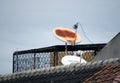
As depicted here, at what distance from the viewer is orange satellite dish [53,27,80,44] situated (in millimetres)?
20328

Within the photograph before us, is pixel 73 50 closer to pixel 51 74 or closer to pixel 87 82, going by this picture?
pixel 51 74

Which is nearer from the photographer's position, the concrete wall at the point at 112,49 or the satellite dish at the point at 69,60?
the concrete wall at the point at 112,49

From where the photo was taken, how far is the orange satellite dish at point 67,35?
800 inches

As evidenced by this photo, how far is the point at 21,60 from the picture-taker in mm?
22641

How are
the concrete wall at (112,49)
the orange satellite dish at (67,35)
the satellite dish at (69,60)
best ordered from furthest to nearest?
the orange satellite dish at (67,35) → the satellite dish at (69,60) → the concrete wall at (112,49)

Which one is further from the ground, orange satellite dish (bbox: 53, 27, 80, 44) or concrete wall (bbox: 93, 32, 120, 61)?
orange satellite dish (bbox: 53, 27, 80, 44)

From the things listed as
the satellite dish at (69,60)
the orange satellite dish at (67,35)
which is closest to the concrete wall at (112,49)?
the satellite dish at (69,60)

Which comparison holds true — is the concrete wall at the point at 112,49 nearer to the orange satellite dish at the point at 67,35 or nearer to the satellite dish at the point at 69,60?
the satellite dish at the point at 69,60

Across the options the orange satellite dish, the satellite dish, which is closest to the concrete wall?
the satellite dish

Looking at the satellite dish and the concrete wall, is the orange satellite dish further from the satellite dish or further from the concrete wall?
A: the concrete wall

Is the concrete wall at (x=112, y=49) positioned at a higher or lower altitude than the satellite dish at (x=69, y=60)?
higher

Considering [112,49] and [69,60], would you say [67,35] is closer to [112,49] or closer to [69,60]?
[69,60]

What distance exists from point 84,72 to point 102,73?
1.89 meters

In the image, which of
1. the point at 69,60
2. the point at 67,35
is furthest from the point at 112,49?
the point at 67,35
